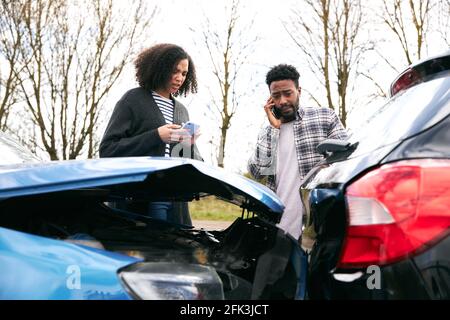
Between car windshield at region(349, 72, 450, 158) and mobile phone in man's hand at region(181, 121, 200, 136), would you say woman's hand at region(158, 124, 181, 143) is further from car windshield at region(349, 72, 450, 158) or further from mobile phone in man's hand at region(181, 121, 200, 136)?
car windshield at region(349, 72, 450, 158)

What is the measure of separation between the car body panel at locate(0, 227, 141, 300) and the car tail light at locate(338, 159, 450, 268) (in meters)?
0.64

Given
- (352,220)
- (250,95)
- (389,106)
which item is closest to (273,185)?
(389,106)

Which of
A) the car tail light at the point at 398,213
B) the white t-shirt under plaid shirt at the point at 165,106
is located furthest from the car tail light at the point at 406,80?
the white t-shirt under plaid shirt at the point at 165,106

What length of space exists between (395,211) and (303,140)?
170 centimetres

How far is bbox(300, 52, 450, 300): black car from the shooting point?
1175 mm

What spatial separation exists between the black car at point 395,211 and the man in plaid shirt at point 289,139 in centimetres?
132

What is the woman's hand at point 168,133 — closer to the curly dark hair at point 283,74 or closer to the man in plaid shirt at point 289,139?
the man in plaid shirt at point 289,139

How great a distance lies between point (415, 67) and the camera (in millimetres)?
1613

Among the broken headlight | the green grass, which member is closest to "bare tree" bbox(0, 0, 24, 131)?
the green grass

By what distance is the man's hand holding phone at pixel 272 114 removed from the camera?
308cm

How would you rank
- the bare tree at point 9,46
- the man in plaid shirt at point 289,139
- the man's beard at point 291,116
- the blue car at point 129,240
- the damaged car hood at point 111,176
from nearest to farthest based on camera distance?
the blue car at point 129,240, the damaged car hood at point 111,176, the man in plaid shirt at point 289,139, the man's beard at point 291,116, the bare tree at point 9,46

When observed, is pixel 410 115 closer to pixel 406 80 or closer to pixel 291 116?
pixel 406 80

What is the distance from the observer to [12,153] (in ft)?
8.90

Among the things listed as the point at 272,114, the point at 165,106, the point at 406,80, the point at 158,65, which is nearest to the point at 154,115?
the point at 165,106
